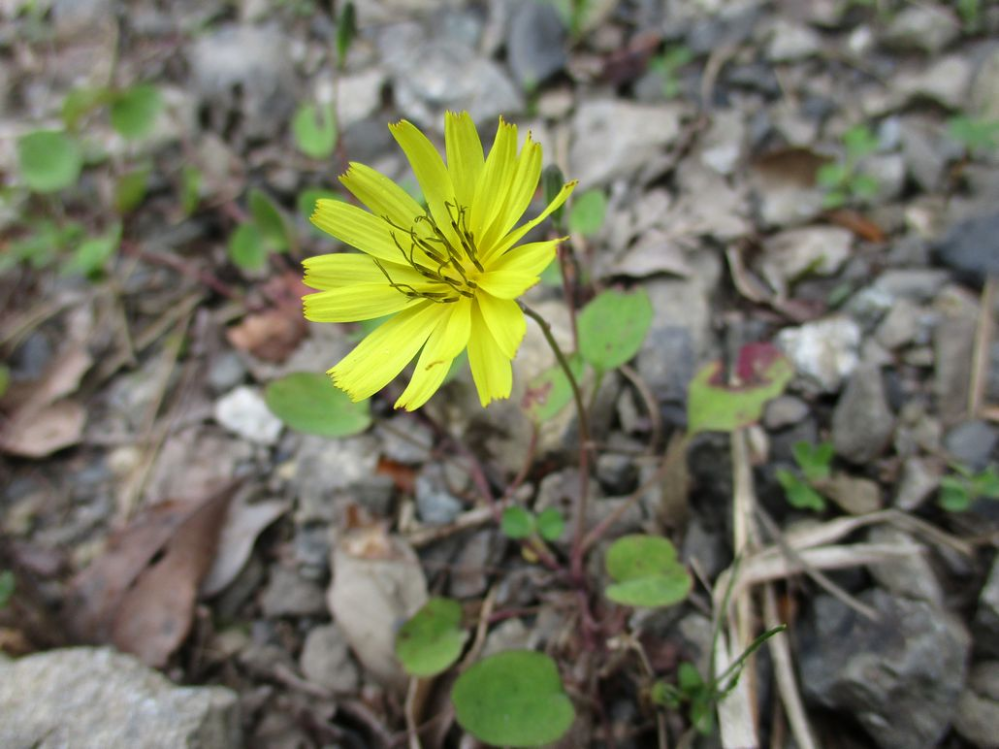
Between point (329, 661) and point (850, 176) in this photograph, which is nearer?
point (329, 661)

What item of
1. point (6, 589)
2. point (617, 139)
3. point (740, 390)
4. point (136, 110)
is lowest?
point (6, 589)

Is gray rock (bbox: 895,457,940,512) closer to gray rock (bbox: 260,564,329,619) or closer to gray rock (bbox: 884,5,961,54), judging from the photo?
gray rock (bbox: 260,564,329,619)

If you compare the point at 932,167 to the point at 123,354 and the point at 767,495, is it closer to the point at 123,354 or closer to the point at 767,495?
the point at 767,495

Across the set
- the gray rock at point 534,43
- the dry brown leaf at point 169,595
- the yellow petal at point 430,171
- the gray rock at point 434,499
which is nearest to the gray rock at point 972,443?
the gray rock at point 434,499

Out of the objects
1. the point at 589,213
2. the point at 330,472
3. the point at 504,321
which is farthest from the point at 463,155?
the point at 330,472

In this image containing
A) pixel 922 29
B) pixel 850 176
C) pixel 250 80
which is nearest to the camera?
pixel 850 176

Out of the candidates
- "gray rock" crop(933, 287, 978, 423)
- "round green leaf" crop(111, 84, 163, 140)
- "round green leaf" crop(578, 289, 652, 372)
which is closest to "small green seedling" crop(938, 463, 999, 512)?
"gray rock" crop(933, 287, 978, 423)

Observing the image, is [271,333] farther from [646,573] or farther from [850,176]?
[850,176]
